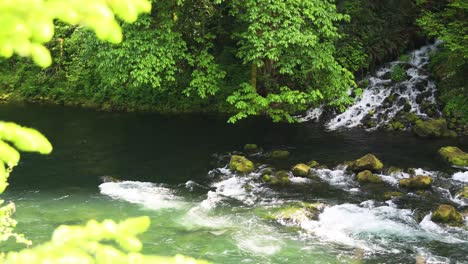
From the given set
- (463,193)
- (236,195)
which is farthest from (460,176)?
(236,195)

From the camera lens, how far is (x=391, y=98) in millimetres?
22328

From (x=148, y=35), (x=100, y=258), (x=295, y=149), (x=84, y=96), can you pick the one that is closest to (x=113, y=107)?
(x=84, y=96)

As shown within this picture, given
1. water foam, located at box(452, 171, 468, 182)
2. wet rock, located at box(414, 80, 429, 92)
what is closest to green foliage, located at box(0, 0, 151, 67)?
water foam, located at box(452, 171, 468, 182)

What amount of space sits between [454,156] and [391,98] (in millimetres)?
7145

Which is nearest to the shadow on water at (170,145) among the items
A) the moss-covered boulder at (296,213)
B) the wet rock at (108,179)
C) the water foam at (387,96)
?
the wet rock at (108,179)

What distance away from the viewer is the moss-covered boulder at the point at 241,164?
50.2 ft

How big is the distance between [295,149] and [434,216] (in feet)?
24.3

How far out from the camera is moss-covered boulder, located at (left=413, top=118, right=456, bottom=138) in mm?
19016

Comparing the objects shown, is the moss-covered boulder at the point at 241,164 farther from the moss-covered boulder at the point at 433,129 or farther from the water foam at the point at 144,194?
the moss-covered boulder at the point at 433,129

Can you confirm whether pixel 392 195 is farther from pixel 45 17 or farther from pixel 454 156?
pixel 45 17

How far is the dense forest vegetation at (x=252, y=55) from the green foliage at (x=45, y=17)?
45.9 feet

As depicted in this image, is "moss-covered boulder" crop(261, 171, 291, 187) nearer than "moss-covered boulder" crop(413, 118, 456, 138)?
Yes

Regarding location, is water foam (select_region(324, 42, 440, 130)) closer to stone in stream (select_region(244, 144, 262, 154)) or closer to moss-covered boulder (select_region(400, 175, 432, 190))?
stone in stream (select_region(244, 144, 262, 154))

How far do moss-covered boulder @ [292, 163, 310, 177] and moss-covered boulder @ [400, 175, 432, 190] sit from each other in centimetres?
289
